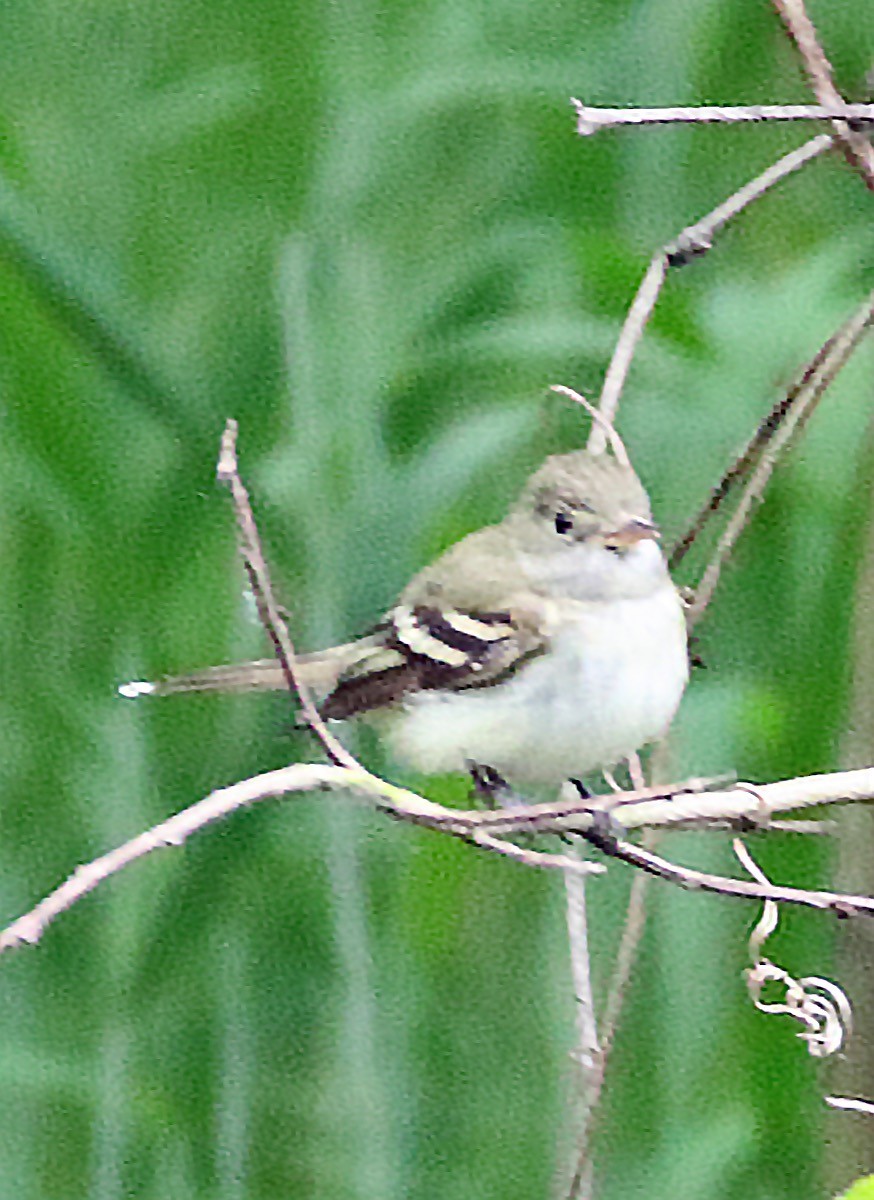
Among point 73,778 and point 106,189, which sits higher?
point 106,189

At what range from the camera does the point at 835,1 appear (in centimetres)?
59

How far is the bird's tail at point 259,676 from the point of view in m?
0.55

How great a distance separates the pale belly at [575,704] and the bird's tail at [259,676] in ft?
0.08

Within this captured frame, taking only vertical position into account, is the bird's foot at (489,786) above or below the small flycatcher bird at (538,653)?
below

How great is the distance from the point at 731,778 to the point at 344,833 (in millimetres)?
125

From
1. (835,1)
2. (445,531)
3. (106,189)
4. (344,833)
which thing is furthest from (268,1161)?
(835,1)

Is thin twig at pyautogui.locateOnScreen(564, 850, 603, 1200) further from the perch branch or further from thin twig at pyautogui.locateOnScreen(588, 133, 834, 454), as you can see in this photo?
thin twig at pyautogui.locateOnScreen(588, 133, 834, 454)

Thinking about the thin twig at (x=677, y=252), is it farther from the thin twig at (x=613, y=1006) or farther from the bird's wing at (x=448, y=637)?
the thin twig at (x=613, y=1006)

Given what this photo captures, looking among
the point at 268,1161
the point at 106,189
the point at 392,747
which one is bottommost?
the point at 268,1161

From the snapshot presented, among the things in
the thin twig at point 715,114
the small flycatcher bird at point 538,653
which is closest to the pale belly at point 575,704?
the small flycatcher bird at point 538,653

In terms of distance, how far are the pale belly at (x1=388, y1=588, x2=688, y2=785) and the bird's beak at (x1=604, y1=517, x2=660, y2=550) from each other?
2cm

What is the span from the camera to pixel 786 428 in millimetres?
594

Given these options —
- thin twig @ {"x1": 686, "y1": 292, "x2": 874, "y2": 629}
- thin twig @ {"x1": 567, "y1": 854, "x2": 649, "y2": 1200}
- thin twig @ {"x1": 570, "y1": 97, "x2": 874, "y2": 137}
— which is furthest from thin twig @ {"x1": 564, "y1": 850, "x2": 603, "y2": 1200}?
thin twig @ {"x1": 570, "y1": 97, "x2": 874, "y2": 137}

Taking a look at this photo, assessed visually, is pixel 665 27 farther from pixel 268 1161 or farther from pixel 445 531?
pixel 268 1161
